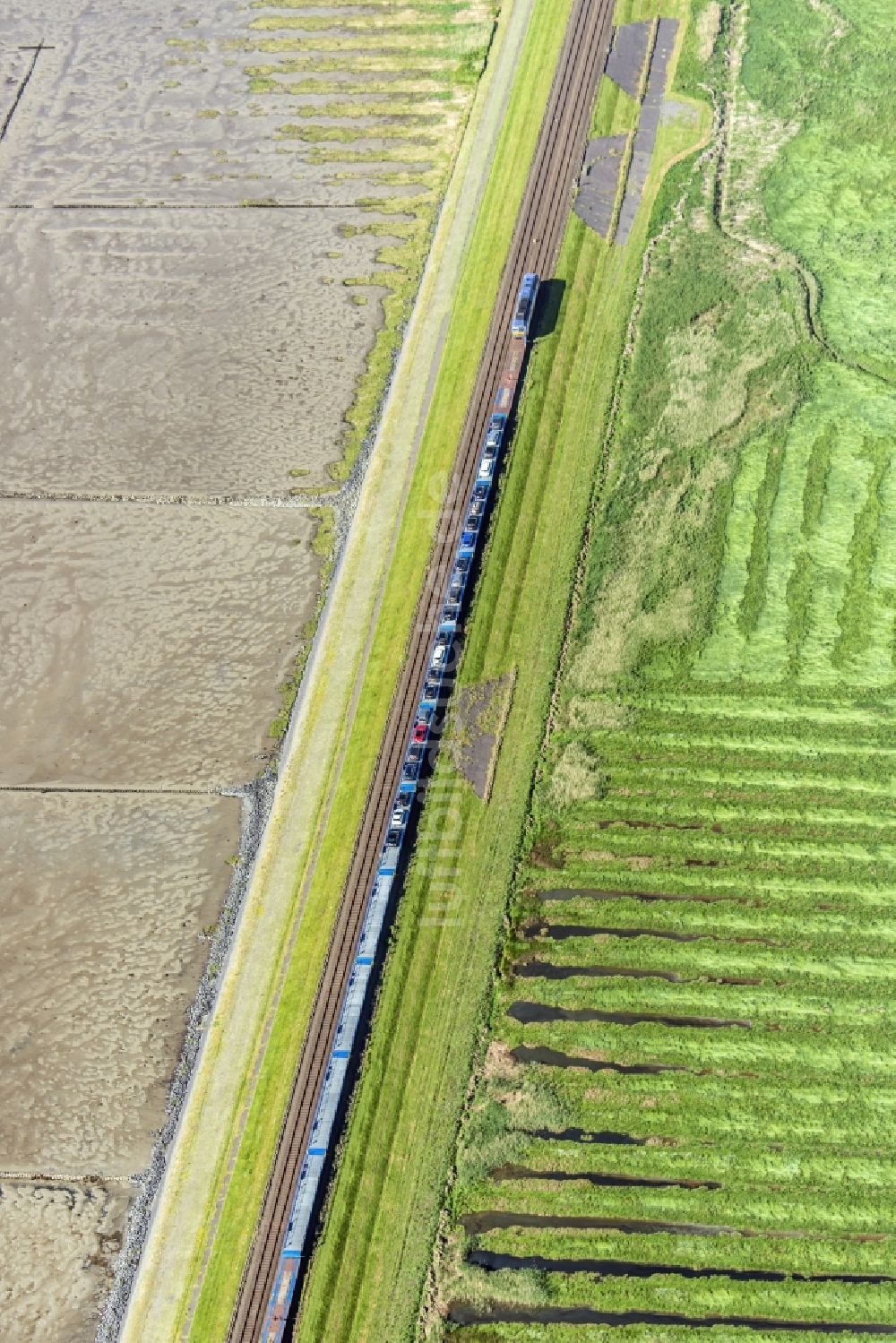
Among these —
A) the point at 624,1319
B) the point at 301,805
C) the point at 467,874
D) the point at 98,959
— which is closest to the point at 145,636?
the point at 301,805

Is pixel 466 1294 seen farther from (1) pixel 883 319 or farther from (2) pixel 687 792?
(1) pixel 883 319

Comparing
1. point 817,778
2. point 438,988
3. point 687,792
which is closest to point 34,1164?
point 438,988

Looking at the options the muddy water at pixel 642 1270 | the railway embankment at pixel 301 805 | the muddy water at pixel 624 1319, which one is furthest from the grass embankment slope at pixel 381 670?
the muddy water at pixel 642 1270

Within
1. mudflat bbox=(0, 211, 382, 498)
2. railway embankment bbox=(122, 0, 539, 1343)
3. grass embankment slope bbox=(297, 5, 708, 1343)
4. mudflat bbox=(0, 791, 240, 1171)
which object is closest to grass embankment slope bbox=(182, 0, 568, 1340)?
railway embankment bbox=(122, 0, 539, 1343)

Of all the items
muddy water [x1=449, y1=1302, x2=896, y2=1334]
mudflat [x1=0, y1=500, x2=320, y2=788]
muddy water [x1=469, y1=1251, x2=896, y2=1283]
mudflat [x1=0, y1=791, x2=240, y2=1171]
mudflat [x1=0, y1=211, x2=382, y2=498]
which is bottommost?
muddy water [x1=449, y1=1302, x2=896, y2=1334]

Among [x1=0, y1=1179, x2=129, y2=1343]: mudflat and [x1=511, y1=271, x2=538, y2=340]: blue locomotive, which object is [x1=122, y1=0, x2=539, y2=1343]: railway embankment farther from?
[x1=511, y1=271, x2=538, y2=340]: blue locomotive

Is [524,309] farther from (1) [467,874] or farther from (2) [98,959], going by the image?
(2) [98,959]

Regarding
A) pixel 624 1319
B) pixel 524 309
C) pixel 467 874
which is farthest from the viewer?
pixel 524 309

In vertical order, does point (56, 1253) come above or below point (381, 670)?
below
